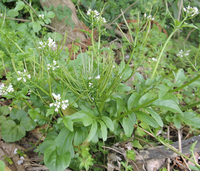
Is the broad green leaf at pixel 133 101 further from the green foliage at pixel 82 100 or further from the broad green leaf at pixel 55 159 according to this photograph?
the broad green leaf at pixel 55 159

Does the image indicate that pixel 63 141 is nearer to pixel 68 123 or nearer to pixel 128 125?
pixel 68 123

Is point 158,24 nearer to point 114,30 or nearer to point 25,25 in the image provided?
point 114,30

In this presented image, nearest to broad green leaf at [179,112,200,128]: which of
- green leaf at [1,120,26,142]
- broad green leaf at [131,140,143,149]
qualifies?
broad green leaf at [131,140,143,149]

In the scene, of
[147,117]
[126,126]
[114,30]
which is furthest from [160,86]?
[114,30]

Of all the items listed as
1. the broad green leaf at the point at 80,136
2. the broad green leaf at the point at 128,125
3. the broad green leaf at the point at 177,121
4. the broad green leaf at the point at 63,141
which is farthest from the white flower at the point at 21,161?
the broad green leaf at the point at 177,121

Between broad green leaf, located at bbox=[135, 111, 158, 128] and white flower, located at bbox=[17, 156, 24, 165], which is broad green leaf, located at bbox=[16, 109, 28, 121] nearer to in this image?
white flower, located at bbox=[17, 156, 24, 165]

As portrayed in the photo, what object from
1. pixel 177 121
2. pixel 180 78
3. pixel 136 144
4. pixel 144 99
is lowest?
pixel 136 144

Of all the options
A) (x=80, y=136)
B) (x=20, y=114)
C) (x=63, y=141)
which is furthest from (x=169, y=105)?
(x=20, y=114)
